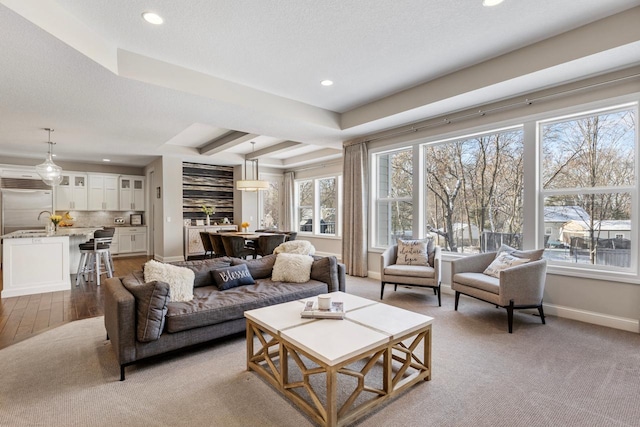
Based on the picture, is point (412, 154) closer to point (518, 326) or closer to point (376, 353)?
point (518, 326)

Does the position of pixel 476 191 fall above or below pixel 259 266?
above

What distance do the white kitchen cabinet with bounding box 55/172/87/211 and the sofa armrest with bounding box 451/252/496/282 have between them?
9000 mm

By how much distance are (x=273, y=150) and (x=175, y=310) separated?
5583mm

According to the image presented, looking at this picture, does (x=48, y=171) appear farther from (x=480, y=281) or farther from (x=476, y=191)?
(x=476, y=191)

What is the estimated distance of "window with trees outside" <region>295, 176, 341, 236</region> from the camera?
8.25 m

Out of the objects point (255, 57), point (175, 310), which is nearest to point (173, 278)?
point (175, 310)

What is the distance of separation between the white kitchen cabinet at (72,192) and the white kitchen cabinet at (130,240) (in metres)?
1.10

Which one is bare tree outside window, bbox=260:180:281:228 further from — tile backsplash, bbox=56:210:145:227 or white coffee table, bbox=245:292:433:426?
white coffee table, bbox=245:292:433:426

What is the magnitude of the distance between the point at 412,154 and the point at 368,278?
2.34m

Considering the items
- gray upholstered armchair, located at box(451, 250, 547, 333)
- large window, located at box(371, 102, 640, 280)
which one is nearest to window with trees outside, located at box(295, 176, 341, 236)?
large window, located at box(371, 102, 640, 280)

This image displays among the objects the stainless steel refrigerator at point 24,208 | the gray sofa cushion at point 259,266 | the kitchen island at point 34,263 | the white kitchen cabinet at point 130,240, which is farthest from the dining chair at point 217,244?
the stainless steel refrigerator at point 24,208

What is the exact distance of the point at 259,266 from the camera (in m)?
3.76

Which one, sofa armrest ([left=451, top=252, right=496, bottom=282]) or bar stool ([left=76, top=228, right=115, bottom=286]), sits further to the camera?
bar stool ([left=76, top=228, right=115, bottom=286])

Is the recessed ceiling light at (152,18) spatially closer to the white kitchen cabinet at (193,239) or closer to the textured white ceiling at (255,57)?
the textured white ceiling at (255,57)
